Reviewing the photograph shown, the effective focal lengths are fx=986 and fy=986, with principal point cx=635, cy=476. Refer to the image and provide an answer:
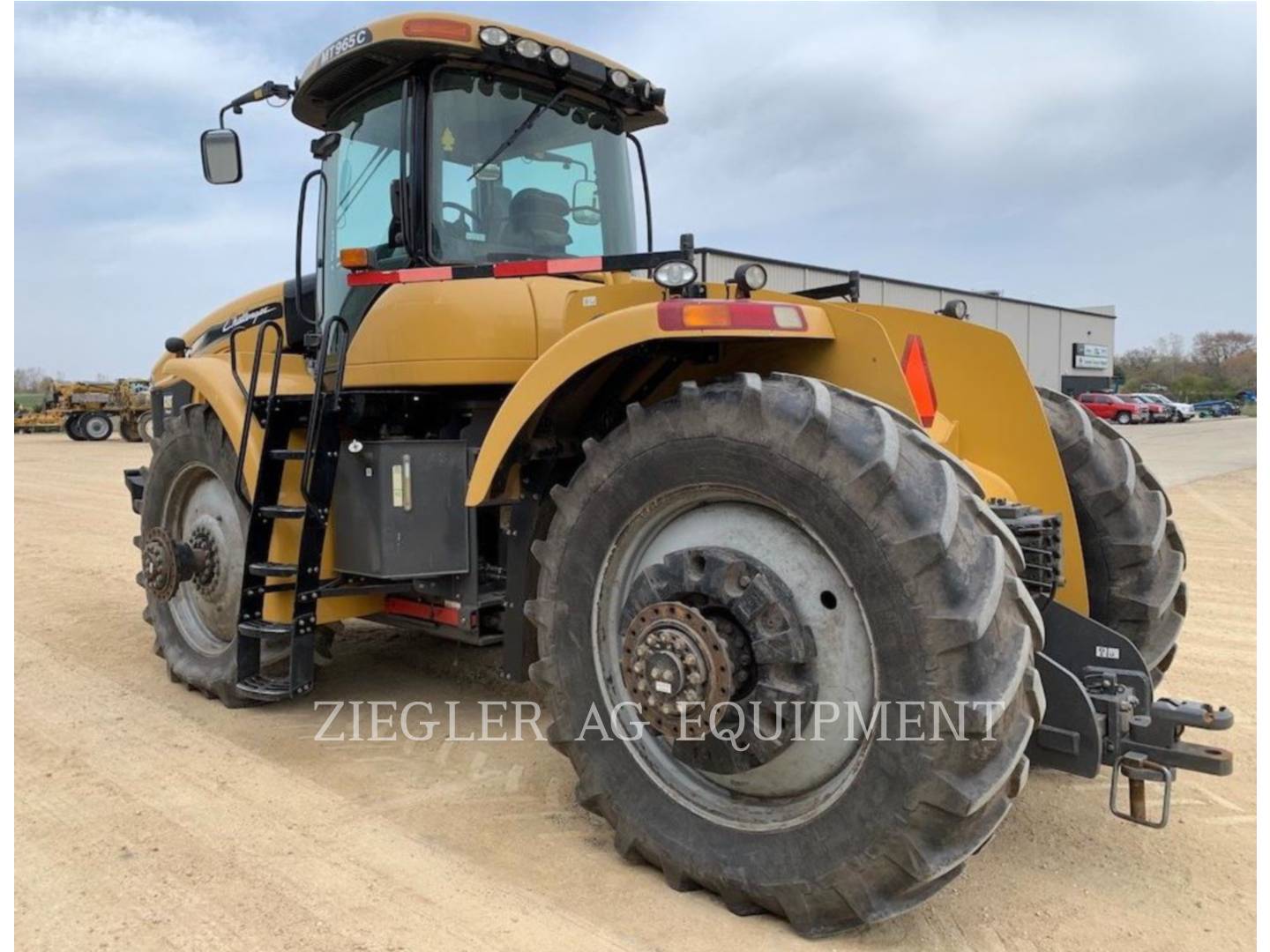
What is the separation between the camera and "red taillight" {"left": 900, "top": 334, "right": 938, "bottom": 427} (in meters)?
3.54

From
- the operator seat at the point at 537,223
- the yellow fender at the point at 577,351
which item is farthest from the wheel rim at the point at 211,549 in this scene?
the yellow fender at the point at 577,351

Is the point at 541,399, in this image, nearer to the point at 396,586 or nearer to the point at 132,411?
the point at 396,586

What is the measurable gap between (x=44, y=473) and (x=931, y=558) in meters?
20.9

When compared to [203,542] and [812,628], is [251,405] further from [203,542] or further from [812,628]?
[812,628]

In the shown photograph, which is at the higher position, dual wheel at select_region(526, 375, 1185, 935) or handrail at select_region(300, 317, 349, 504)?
handrail at select_region(300, 317, 349, 504)

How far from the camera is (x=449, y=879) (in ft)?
9.93

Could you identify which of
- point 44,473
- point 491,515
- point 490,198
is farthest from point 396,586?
point 44,473

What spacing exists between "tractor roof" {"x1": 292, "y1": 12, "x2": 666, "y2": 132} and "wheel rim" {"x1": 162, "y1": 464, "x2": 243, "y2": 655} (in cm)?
193

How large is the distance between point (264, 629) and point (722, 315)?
257 centimetres

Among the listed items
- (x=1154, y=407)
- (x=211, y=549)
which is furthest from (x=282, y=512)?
(x=1154, y=407)

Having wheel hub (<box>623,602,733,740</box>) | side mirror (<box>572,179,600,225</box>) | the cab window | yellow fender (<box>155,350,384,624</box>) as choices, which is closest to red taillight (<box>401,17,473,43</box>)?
the cab window

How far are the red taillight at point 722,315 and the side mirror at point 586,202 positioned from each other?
180 centimetres

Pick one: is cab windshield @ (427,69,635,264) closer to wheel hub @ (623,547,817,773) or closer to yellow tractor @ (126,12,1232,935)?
yellow tractor @ (126,12,1232,935)

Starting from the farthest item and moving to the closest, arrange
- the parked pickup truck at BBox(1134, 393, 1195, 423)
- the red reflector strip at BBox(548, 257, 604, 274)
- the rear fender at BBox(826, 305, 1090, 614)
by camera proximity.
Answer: the parked pickup truck at BBox(1134, 393, 1195, 423), the red reflector strip at BBox(548, 257, 604, 274), the rear fender at BBox(826, 305, 1090, 614)
